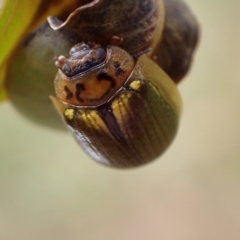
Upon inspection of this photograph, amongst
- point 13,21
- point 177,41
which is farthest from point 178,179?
point 13,21

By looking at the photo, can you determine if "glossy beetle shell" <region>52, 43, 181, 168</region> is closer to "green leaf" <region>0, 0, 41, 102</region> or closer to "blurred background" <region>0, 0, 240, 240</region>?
"green leaf" <region>0, 0, 41, 102</region>

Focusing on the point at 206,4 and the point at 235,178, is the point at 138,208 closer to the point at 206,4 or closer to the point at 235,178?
the point at 235,178

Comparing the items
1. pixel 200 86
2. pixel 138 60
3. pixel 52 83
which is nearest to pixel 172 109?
pixel 138 60

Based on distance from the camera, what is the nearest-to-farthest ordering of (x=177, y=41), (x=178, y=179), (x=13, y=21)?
1. (x=13, y=21)
2. (x=177, y=41)
3. (x=178, y=179)

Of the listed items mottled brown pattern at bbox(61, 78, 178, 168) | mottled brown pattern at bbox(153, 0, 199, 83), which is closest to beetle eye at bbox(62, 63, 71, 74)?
mottled brown pattern at bbox(61, 78, 178, 168)

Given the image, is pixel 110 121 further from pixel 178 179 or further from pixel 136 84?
pixel 178 179

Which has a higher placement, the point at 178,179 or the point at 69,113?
the point at 69,113

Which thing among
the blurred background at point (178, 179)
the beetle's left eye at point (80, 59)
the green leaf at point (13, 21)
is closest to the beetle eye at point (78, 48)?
the beetle's left eye at point (80, 59)

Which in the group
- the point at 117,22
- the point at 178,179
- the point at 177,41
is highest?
the point at 117,22

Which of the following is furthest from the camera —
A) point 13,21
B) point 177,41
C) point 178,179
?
point 178,179
